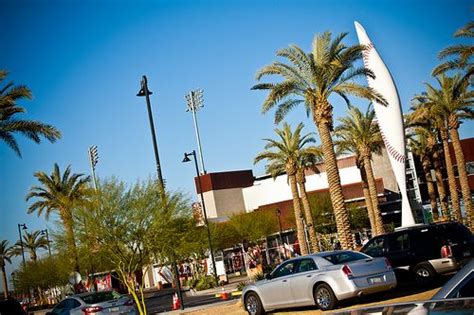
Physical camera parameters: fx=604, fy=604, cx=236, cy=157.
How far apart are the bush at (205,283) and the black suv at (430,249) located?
23.8 meters

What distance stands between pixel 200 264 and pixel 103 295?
3402 cm

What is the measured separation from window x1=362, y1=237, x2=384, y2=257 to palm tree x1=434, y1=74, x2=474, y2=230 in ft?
79.4

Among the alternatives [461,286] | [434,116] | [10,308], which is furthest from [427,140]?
[461,286]

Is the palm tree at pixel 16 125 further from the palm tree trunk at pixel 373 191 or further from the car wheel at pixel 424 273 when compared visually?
the palm tree trunk at pixel 373 191

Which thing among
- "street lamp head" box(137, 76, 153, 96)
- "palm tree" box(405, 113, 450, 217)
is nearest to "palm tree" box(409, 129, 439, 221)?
"palm tree" box(405, 113, 450, 217)

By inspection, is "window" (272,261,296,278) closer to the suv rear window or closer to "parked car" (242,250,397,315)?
"parked car" (242,250,397,315)

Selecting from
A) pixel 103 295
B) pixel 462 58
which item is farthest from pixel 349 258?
pixel 462 58

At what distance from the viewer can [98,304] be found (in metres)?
19.3

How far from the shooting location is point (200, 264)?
53719 mm

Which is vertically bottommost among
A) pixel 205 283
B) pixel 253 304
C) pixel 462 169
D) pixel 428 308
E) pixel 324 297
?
pixel 205 283

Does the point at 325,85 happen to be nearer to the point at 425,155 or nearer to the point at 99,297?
the point at 99,297

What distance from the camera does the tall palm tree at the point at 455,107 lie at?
4053 cm

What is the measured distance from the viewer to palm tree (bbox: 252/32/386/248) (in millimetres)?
27859

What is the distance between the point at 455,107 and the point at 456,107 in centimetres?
11
